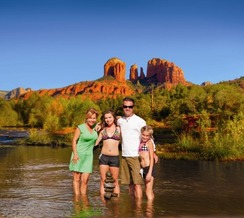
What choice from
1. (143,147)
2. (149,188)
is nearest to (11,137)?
(149,188)

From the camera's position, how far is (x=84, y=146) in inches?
293

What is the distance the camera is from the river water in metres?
6.57

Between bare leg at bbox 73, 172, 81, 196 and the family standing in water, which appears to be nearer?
the family standing in water

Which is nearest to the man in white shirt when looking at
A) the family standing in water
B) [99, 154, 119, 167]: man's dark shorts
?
the family standing in water

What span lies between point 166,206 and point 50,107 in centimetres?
Answer: 5732

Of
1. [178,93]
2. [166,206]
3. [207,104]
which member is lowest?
[166,206]

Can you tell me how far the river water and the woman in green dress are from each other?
605 mm

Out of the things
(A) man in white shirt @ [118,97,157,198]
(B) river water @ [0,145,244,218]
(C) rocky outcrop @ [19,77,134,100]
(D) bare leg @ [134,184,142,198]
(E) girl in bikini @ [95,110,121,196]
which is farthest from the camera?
(C) rocky outcrop @ [19,77,134,100]

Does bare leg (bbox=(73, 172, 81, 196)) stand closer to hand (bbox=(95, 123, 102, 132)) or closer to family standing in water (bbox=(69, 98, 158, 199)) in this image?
family standing in water (bbox=(69, 98, 158, 199))

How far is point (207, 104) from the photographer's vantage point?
45.5m

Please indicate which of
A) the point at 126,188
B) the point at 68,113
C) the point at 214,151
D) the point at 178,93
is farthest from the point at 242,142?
the point at 178,93

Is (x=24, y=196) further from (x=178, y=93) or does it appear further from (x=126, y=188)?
(x=178, y=93)

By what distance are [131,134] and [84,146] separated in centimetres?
115

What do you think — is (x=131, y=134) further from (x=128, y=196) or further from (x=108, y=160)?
(x=128, y=196)
